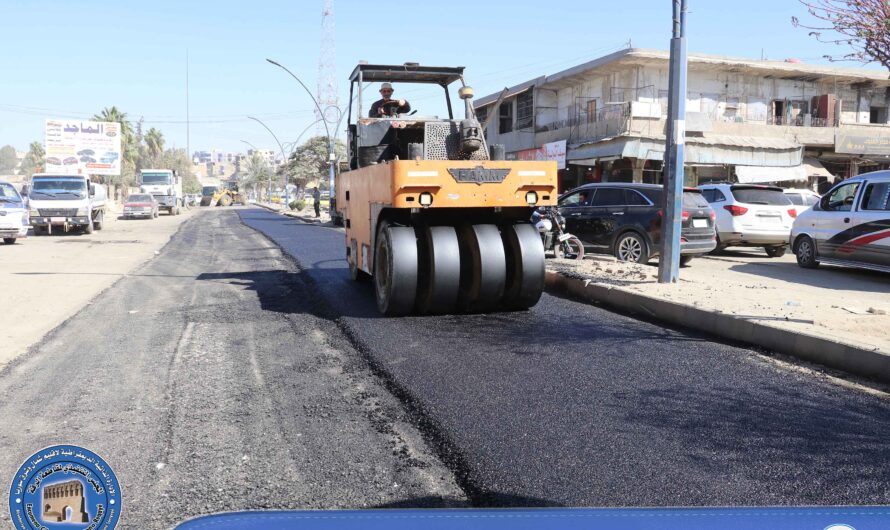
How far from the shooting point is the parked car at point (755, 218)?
49.8 ft

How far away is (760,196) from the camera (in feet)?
50.4

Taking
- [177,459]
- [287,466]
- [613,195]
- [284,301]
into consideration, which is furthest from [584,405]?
[613,195]

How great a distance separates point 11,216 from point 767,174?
26068 mm

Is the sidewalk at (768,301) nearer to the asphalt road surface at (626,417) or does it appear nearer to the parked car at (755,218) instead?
the asphalt road surface at (626,417)

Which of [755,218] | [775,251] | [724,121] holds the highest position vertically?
[724,121]

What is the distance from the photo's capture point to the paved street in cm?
345

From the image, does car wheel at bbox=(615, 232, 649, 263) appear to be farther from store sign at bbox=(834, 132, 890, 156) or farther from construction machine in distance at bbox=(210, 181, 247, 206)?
construction machine in distance at bbox=(210, 181, 247, 206)

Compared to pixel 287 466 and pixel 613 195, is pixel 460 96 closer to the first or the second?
pixel 613 195

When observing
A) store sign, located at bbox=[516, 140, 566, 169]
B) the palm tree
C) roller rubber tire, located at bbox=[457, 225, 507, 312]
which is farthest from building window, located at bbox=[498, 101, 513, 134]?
the palm tree

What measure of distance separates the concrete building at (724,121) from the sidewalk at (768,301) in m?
14.8

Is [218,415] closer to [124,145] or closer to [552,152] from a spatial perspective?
[552,152]

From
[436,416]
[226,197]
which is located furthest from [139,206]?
[226,197]

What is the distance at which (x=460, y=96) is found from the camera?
968 centimetres

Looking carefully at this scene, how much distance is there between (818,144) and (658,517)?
33515 millimetres
